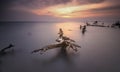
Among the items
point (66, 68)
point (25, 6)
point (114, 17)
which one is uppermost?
point (25, 6)

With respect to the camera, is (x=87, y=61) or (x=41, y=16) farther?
(x=41, y=16)

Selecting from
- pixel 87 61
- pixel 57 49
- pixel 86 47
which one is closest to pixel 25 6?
pixel 57 49

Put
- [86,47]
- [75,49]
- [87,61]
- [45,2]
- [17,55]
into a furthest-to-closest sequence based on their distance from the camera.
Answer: [45,2] → [86,47] → [75,49] → [17,55] → [87,61]

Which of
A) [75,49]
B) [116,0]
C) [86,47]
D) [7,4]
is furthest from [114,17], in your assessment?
[7,4]

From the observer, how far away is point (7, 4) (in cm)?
344

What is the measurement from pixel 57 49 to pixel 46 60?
467 mm

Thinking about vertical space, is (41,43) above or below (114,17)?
below

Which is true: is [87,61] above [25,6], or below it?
below

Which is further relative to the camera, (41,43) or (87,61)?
(41,43)

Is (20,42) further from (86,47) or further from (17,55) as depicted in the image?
(86,47)

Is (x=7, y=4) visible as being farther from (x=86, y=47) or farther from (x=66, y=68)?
(x=66, y=68)

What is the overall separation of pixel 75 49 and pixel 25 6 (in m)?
1.43

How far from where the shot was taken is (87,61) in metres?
2.21

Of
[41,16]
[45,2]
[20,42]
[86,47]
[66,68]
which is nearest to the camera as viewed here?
[66,68]
